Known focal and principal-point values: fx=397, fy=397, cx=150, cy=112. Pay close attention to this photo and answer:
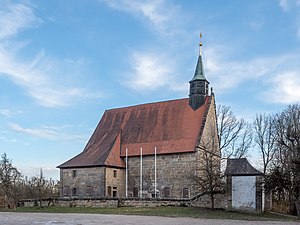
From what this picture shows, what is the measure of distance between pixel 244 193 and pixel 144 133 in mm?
16246

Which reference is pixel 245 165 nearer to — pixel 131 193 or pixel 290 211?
pixel 290 211

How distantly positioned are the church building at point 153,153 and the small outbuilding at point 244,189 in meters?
6.82

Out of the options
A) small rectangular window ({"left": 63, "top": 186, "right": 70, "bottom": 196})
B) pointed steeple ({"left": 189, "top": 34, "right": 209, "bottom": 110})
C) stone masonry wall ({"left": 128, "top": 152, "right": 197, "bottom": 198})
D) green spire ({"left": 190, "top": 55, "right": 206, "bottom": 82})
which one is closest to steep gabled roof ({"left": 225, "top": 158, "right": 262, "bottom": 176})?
stone masonry wall ({"left": 128, "top": 152, "right": 197, "bottom": 198})

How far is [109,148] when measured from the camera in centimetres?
4575

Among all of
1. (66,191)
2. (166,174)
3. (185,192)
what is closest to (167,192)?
(166,174)

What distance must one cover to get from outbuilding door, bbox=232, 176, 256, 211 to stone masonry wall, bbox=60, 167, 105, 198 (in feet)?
50.1

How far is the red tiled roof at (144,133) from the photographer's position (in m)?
43.4

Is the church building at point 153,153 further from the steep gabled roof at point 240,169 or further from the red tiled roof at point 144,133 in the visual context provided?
the steep gabled roof at point 240,169

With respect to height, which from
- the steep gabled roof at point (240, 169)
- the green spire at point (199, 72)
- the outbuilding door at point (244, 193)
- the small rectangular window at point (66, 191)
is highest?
the green spire at point (199, 72)

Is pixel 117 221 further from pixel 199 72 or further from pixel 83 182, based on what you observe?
pixel 199 72

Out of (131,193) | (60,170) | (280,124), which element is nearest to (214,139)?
(280,124)

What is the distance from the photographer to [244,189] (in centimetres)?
3375

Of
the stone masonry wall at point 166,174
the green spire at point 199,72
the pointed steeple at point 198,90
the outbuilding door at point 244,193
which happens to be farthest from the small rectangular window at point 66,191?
the outbuilding door at point 244,193

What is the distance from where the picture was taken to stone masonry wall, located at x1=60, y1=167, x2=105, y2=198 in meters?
43.2
